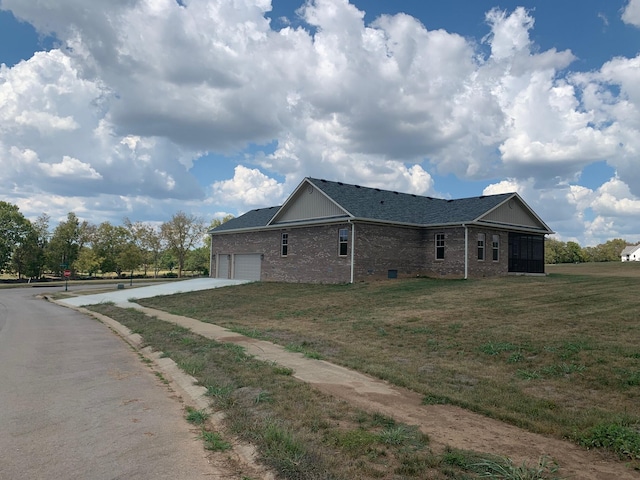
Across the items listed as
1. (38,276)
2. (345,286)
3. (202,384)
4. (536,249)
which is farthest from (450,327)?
(38,276)

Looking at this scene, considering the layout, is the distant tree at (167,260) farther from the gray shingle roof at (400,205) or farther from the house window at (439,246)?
the house window at (439,246)

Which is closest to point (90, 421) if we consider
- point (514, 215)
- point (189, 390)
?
point (189, 390)

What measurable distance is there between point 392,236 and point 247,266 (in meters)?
12.7

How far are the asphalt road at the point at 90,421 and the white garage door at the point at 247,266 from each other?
23.6 meters

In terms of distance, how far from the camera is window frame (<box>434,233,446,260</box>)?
95.7 feet

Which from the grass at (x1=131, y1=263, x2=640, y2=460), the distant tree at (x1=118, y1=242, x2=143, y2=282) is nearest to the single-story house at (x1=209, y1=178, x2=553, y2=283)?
the grass at (x1=131, y1=263, x2=640, y2=460)

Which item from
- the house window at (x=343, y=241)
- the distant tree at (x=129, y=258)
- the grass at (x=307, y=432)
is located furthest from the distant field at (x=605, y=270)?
the distant tree at (x=129, y=258)

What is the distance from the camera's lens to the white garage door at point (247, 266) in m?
35.8

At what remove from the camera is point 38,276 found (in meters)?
71.4

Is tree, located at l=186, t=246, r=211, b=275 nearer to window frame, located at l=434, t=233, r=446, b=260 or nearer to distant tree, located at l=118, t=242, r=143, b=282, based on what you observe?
distant tree, located at l=118, t=242, r=143, b=282

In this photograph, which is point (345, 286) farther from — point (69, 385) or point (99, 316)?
point (69, 385)

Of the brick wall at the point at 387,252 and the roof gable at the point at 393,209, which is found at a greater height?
the roof gable at the point at 393,209

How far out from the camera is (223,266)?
40.5m

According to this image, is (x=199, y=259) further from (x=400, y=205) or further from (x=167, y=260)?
(x=400, y=205)
